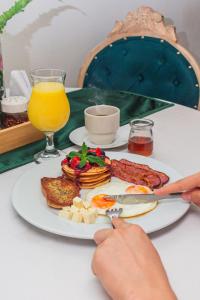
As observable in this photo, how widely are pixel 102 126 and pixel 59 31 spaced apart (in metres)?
1.14

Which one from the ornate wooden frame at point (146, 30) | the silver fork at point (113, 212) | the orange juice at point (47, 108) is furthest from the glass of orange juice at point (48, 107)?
the ornate wooden frame at point (146, 30)

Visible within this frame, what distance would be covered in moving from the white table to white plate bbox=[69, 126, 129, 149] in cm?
33

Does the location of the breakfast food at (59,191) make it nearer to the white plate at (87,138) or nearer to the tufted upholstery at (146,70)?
the white plate at (87,138)

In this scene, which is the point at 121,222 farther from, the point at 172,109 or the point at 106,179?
the point at 172,109

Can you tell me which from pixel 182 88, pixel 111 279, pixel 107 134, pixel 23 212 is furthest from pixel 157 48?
pixel 111 279

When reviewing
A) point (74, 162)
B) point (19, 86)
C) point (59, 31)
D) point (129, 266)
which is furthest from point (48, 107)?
point (59, 31)

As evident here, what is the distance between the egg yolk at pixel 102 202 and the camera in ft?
3.12

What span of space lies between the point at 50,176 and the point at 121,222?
0.98 ft

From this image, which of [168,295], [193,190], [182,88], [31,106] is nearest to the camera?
[168,295]

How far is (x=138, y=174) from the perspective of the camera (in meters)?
1.07

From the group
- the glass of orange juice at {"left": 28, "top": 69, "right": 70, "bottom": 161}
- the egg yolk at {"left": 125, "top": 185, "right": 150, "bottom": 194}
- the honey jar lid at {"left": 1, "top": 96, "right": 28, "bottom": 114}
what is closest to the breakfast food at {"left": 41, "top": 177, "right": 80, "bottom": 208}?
the egg yolk at {"left": 125, "top": 185, "right": 150, "bottom": 194}

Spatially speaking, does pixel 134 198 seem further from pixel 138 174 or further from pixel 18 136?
pixel 18 136

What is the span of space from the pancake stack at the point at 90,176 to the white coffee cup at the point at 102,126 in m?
0.25

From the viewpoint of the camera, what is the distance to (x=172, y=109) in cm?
163
